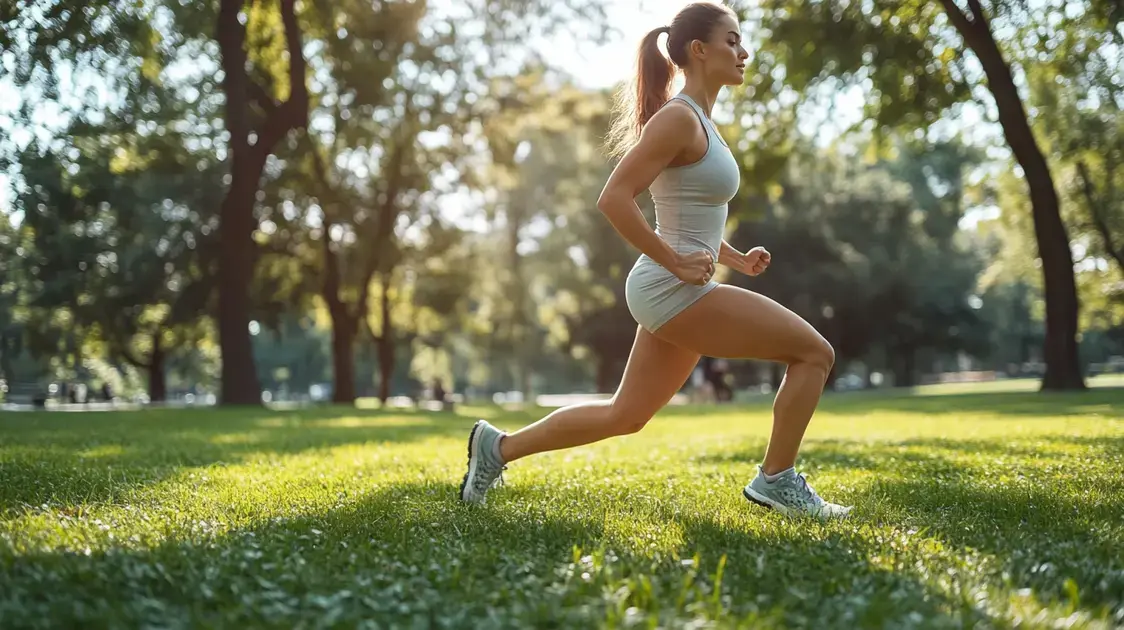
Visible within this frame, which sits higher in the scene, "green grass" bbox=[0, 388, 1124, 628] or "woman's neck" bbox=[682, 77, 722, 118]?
"woman's neck" bbox=[682, 77, 722, 118]

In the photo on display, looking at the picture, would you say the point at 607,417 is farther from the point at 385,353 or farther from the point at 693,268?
the point at 385,353

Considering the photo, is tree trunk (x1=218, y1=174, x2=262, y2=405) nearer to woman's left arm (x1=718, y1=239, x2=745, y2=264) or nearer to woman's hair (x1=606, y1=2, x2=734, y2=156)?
woman's hair (x1=606, y1=2, x2=734, y2=156)

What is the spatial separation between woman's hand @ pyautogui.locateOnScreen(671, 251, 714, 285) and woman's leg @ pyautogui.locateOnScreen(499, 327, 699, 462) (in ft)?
1.70

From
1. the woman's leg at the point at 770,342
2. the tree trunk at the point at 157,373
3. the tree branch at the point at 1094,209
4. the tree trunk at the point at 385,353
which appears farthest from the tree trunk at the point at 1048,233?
the tree trunk at the point at 157,373

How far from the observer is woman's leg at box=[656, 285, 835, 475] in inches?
188

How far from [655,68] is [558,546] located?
259 cm

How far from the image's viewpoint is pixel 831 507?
16.2 feet

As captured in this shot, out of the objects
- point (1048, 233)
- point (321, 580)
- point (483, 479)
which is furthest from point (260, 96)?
point (321, 580)

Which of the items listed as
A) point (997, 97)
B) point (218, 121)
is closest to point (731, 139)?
point (997, 97)

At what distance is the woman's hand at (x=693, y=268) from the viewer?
4664 mm

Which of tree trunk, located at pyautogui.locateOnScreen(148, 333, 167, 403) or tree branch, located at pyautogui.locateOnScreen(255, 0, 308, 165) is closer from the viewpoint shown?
tree branch, located at pyautogui.locateOnScreen(255, 0, 308, 165)

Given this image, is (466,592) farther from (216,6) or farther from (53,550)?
(216,6)

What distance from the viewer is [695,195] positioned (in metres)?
4.89

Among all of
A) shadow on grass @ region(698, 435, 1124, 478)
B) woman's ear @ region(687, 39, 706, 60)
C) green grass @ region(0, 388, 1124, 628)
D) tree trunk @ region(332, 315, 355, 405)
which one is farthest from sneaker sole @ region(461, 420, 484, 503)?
tree trunk @ region(332, 315, 355, 405)
